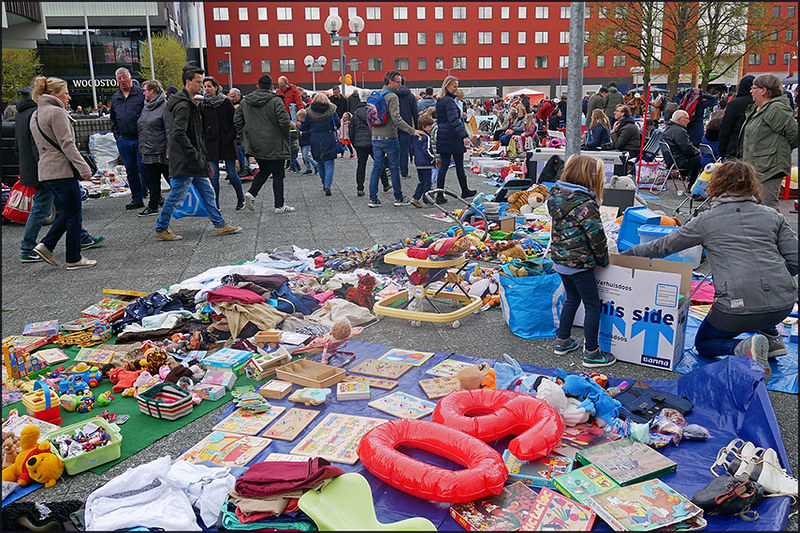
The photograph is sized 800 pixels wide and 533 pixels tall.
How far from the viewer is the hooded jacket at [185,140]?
8.03 metres

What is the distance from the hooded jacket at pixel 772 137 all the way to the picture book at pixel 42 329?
7228 mm

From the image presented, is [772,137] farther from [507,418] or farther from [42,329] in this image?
[42,329]

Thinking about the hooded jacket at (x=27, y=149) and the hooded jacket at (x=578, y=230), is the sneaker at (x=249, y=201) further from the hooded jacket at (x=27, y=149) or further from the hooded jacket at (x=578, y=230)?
the hooded jacket at (x=578, y=230)

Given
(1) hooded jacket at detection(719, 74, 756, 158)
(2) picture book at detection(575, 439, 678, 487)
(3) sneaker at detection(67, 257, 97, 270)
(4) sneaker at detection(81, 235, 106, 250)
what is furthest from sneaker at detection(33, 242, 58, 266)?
(1) hooded jacket at detection(719, 74, 756, 158)

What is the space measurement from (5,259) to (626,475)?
25.9 ft

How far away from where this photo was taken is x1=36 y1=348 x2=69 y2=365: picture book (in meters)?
4.82

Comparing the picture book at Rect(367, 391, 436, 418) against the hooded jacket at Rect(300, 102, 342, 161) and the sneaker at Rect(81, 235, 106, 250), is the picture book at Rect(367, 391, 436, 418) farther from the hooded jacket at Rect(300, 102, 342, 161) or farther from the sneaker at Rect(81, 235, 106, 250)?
the hooded jacket at Rect(300, 102, 342, 161)

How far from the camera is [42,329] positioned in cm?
526

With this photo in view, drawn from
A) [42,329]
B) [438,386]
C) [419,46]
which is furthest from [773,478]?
[419,46]

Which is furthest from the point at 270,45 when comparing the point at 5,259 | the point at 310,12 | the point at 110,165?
the point at 5,259

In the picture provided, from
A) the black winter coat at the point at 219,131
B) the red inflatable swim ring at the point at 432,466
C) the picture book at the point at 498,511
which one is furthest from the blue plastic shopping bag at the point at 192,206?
the picture book at the point at 498,511

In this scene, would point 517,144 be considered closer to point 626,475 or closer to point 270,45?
point 626,475

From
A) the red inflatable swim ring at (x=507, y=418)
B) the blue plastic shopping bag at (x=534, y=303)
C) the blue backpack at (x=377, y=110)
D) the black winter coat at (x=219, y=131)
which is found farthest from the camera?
the blue backpack at (x=377, y=110)

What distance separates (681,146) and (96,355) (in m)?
9.84
